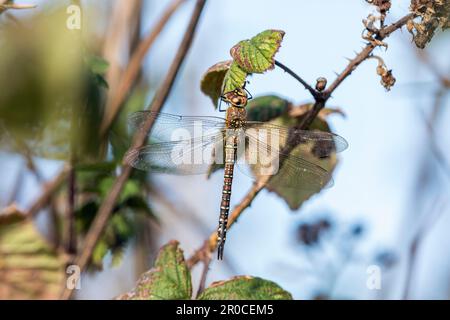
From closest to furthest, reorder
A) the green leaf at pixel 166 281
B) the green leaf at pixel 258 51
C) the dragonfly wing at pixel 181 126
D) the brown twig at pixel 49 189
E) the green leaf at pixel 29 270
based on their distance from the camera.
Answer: the green leaf at pixel 258 51 < the green leaf at pixel 166 281 < the green leaf at pixel 29 270 < the dragonfly wing at pixel 181 126 < the brown twig at pixel 49 189

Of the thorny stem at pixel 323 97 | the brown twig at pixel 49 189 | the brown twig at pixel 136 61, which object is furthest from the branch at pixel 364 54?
the brown twig at pixel 49 189

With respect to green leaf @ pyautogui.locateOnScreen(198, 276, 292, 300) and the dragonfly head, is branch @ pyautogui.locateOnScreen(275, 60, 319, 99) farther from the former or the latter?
green leaf @ pyautogui.locateOnScreen(198, 276, 292, 300)

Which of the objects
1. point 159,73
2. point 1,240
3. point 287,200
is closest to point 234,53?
point 287,200

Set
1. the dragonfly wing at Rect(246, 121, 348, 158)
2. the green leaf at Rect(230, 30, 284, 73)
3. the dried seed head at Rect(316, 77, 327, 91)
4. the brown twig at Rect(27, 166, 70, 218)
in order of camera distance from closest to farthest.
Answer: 1. the green leaf at Rect(230, 30, 284, 73)
2. the dried seed head at Rect(316, 77, 327, 91)
3. the dragonfly wing at Rect(246, 121, 348, 158)
4. the brown twig at Rect(27, 166, 70, 218)

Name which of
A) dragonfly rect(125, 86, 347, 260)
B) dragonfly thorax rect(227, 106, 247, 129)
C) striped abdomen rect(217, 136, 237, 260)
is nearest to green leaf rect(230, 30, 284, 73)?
dragonfly rect(125, 86, 347, 260)

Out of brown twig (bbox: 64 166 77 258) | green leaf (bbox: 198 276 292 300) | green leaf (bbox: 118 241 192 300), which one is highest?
brown twig (bbox: 64 166 77 258)

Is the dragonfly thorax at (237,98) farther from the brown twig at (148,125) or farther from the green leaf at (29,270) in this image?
the green leaf at (29,270)

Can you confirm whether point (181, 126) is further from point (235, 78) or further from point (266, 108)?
point (235, 78)
